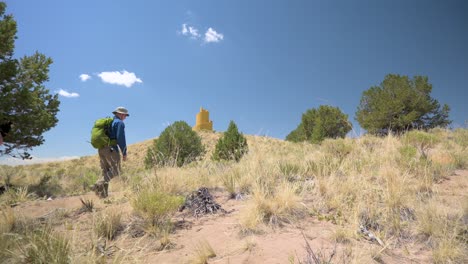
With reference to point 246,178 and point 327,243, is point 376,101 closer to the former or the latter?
point 246,178

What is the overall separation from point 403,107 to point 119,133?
20141 mm

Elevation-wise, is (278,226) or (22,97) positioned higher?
(22,97)

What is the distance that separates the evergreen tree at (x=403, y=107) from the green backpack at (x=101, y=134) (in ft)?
→ 58.8

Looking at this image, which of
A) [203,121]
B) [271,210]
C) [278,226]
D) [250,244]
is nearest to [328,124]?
[271,210]

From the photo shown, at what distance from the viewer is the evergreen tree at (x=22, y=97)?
9312 millimetres

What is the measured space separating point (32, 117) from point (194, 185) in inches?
328

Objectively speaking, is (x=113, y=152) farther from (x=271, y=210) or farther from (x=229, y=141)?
(x=229, y=141)

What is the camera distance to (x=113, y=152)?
6.30m

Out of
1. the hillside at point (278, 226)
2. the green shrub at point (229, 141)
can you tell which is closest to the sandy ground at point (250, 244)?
the hillside at point (278, 226)

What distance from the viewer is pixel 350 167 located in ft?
16.3

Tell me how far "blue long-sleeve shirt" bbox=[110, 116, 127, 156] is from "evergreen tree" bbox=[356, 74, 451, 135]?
17767 millimetres

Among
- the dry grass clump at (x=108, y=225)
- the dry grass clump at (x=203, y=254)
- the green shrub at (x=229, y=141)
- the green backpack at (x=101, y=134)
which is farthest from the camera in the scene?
the green shrub at (x=229, y=141)

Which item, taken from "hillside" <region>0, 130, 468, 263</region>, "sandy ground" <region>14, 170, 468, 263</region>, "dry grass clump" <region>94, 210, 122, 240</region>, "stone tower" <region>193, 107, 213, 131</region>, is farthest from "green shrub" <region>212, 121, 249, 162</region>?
"stone tower" <region>193, 107, 213, 131</region>

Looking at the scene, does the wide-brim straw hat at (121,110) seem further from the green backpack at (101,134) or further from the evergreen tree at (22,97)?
the evergreen tree at (22,97)
